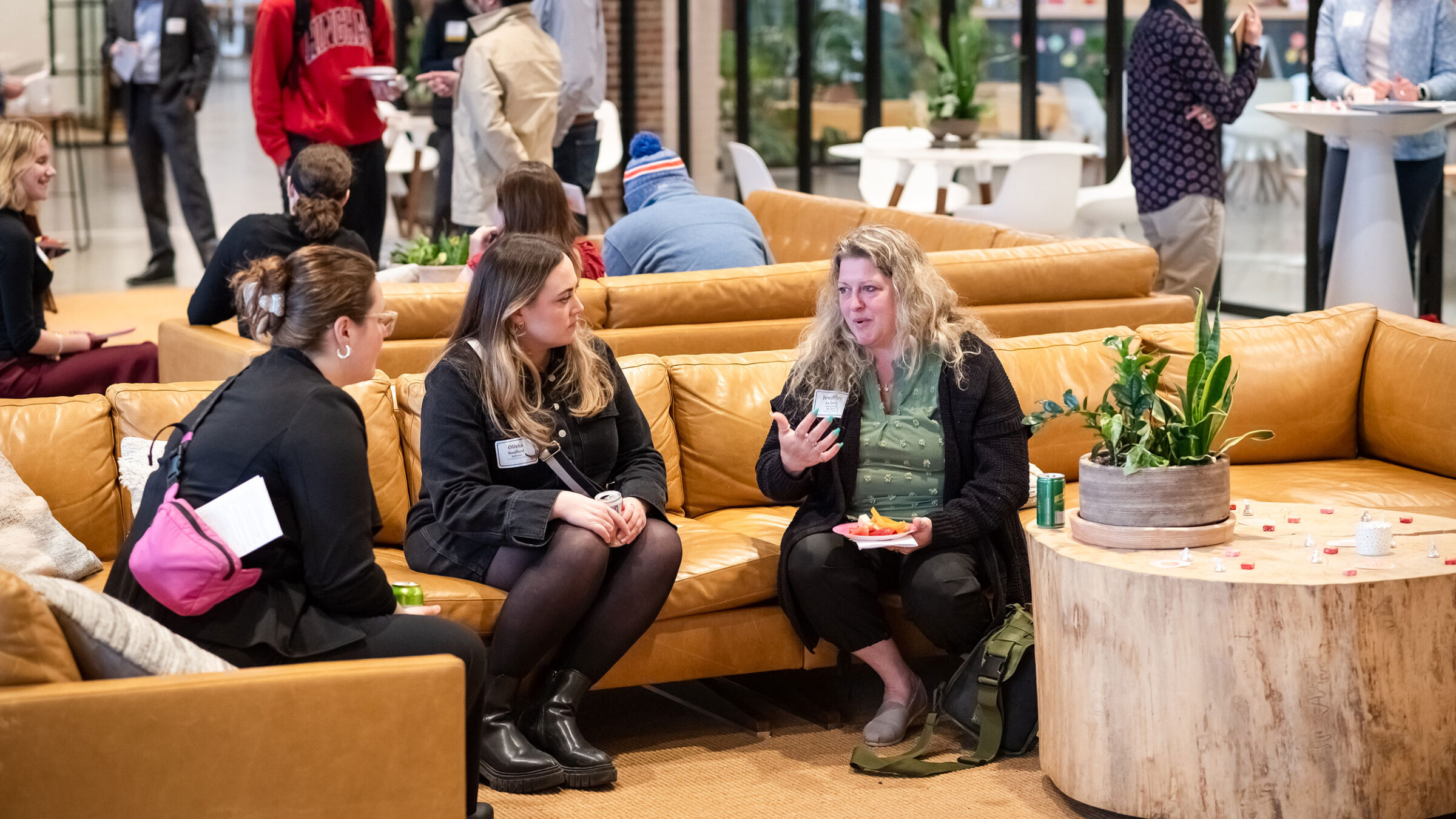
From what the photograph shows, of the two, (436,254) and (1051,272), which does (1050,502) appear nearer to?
(1051,272)

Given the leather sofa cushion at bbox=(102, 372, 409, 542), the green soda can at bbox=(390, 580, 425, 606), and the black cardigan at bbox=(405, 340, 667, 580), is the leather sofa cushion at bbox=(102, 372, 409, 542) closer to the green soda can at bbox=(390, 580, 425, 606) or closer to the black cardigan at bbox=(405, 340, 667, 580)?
the black cardigan at bbox=(405, 340, 667, 580)

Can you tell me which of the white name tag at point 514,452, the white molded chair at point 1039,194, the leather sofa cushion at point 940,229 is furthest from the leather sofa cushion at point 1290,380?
the white molded chair at point 1039,194

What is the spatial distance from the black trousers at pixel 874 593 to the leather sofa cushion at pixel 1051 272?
1.51m

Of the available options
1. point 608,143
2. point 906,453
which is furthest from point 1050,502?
point 608,143

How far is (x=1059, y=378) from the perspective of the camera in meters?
4.25

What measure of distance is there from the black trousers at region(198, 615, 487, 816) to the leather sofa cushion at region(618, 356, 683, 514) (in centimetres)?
119

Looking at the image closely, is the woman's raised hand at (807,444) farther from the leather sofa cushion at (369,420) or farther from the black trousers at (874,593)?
the leather sofa cushion at (369,420)

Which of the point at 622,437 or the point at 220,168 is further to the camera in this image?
the point at 220,168

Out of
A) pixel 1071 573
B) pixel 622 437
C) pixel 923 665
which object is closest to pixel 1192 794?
pixel 1071 573

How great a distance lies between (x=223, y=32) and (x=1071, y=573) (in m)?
9.49

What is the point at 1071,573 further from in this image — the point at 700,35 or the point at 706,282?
the point at 700,35

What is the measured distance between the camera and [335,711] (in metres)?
2.35

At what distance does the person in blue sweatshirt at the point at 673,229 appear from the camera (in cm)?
548

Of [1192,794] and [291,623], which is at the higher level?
[291,623]
